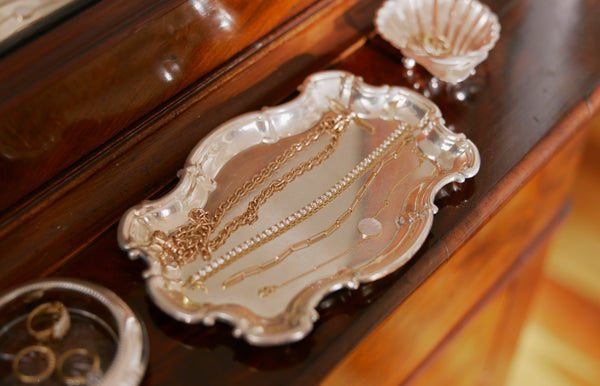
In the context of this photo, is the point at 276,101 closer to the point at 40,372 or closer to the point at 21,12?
the point at 21,12

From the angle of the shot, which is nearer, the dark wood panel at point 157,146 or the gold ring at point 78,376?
the gold ring at point 78,376

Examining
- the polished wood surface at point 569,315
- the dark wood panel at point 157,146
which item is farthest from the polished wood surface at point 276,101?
the polished wood surface at point 569,315

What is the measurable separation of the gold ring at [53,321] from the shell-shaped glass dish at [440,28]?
50 cm

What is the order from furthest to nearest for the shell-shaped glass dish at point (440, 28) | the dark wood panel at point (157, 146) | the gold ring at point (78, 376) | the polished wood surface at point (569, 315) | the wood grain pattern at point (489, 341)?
the polished wood surface at point (569, 315)
the wood grain pattern at point (489, 341)
the shell-shaped glass dish at point (440, 28)
the dark wood panel at point (157, 146)
the gold ring at point (78, 376)

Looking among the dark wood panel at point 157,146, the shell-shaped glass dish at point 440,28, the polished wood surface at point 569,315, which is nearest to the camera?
the dark wood panel at point 157,146

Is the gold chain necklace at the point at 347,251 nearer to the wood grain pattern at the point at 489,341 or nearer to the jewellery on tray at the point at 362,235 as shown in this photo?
the jewellery on tray at the point at 362,235

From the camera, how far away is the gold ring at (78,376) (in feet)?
1.71

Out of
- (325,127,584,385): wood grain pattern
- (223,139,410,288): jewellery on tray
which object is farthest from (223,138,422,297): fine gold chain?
(325,127,584,385): wood grain pattern

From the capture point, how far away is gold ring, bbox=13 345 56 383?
524 mm

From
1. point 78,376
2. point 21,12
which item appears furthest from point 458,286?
point 21,12

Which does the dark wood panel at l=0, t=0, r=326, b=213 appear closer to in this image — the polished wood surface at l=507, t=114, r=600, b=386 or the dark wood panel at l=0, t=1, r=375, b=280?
the dark wood panel at l=0, t=1, r=375, b=280

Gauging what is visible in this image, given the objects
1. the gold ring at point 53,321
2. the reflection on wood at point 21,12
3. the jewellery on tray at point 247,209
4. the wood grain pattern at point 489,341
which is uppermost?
the reflection on wood at point 21,12

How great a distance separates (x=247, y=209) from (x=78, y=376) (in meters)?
0.24

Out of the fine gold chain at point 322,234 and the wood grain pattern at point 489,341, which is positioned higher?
the fine gold chain at point 322,234
